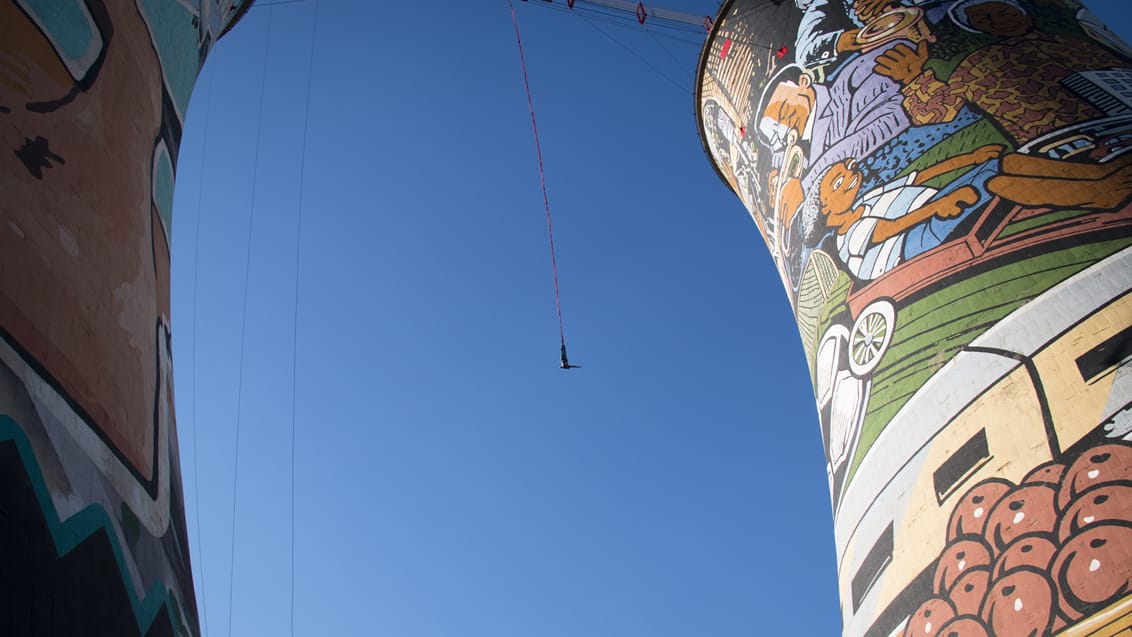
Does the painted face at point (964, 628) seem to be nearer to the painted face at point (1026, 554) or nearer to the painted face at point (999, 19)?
the painted face at point (1026, 554)

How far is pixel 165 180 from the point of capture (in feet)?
21.5

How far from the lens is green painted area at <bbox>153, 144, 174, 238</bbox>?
627 cm

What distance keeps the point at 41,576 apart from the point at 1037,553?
4873mm

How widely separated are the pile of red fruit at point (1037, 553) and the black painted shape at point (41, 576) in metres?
4.49

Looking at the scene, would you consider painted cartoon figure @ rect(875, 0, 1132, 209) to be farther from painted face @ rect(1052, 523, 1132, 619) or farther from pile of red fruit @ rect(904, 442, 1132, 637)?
painted face @ rect(1052, 523, 1132, 619)

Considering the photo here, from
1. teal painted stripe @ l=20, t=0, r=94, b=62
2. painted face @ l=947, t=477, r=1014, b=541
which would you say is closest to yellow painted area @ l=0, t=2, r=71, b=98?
teal painted stripe @ l=20, t=0, r=94, b=62

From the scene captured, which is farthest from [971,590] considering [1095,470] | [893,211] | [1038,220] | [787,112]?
[787,112]

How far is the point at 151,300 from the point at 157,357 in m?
0.36

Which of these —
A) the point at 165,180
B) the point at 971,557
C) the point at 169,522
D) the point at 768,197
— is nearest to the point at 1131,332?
the point at 971,557

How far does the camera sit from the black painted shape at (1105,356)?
17.8 ft

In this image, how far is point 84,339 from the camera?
4.36 m

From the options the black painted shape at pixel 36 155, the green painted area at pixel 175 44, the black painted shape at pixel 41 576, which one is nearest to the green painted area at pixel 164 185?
the green painted area at pixel 175 44

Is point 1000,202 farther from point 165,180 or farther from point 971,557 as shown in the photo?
point 165,180

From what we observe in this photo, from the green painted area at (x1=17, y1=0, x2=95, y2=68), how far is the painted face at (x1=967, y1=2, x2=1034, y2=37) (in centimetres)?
703
